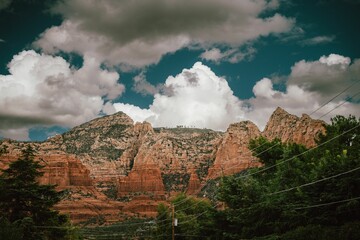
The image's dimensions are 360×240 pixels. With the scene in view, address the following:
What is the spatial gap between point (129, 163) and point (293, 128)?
10510 cm

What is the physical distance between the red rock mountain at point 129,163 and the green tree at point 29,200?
4167 inches

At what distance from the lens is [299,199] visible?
94.2 feet

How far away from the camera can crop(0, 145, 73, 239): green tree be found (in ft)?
99.0

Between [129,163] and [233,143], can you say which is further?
[129,163]

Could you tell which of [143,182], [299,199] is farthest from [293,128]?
[299,199]

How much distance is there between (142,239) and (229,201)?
45860 millimetres

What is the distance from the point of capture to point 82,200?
5650 inches

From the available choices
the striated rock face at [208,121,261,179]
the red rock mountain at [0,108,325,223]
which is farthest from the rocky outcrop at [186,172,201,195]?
the striated rock face at [208,121,261,179]

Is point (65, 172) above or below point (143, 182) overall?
above

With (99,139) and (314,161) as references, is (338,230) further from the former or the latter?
(99,139)

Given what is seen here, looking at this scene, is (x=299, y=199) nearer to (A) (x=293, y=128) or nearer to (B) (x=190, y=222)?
(B) (x=190, y=222)

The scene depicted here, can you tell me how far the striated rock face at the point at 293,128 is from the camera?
108 meters

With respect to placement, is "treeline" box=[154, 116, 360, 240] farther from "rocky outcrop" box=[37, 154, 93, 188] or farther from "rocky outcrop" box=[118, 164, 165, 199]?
"rocky outcrop" box=[118, 164, 165, 199]

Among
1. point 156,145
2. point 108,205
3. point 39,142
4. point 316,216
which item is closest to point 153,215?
point 108,205
